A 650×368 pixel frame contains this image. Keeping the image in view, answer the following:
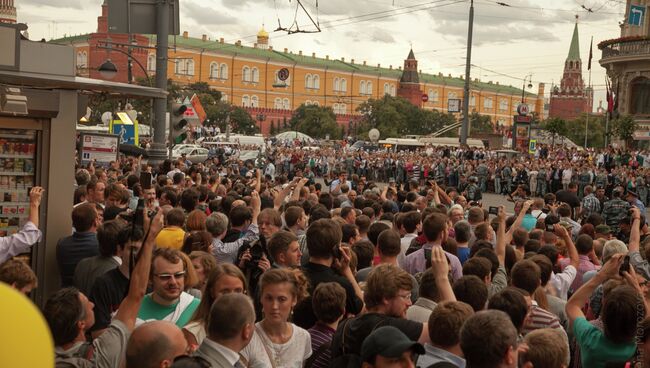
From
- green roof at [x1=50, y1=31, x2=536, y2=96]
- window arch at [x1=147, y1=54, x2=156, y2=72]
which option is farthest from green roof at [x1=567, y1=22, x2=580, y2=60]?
window arch at [x1=147, y1=54, x2=156, y2=72]

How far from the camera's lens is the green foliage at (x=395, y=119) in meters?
106

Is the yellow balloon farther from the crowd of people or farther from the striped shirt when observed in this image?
the striped shirt

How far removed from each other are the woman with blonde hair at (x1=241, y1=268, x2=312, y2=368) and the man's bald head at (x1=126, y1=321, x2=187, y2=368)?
42.6 inches

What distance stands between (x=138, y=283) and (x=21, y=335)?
326 cm

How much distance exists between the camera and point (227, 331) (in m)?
4.09

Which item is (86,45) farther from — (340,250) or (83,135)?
(340,250)

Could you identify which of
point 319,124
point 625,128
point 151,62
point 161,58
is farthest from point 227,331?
point 151,62

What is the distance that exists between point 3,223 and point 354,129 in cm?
11129

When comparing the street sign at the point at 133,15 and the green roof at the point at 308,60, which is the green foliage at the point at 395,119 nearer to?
the green roof at the point at 308,60

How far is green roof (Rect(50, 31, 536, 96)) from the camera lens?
119606 millimetres

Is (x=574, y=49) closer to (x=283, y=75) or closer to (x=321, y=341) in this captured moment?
(x=283, y=75)

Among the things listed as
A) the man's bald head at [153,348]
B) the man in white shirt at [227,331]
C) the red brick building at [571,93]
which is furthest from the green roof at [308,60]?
the man's bald head at [153,348]

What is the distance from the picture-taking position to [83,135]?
19.8 m

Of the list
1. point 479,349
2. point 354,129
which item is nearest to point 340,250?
point 479,349
